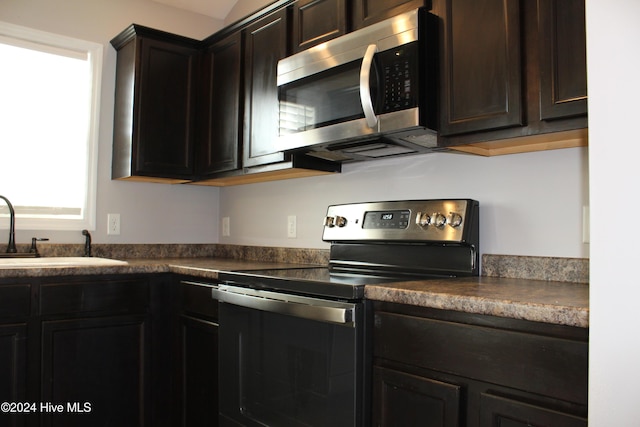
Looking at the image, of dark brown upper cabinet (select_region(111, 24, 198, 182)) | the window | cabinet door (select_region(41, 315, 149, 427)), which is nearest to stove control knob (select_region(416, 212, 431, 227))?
cabinet door (select_region(41, 315, 149, 427))

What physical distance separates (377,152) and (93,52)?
71.7 inches

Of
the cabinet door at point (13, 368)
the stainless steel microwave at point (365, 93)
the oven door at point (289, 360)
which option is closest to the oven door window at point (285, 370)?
the oven door at point (289, 360)

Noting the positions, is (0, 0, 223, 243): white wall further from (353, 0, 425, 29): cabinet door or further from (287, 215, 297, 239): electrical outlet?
(353, 0, 425, 29): cabinet door

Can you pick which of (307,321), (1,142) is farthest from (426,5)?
(1,142)

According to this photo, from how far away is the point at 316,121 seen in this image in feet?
6.56

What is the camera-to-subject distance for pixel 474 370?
1192 mm

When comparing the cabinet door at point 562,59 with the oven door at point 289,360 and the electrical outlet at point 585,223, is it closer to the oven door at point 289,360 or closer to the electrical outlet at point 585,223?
the electrical outlet at point 585,223

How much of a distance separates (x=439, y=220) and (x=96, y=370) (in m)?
1.59

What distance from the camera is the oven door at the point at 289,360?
143 cm

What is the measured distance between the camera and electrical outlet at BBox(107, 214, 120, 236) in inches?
113

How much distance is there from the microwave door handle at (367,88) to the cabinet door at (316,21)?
31 centimetres

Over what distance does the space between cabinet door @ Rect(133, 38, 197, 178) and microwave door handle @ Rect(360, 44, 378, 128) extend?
143 centimetres

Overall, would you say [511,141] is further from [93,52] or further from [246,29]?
[93,52]

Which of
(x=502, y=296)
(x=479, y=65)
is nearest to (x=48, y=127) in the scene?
(x=479, y=65)
